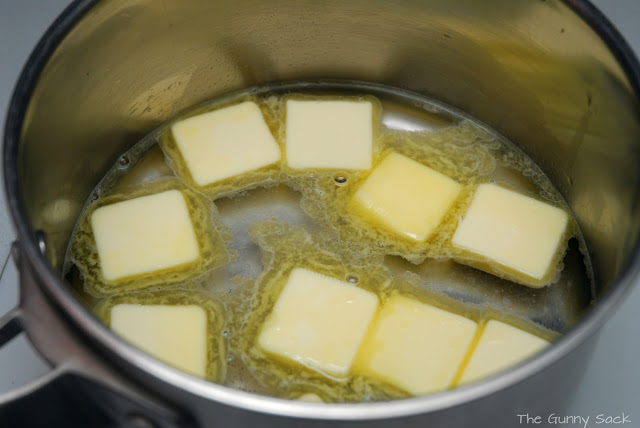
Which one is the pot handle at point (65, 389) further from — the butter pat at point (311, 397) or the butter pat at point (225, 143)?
the butter pat at point (225, 143)

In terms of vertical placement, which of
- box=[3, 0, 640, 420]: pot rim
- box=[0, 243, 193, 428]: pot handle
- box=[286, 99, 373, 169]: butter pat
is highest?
box=[286, 99, 373, 169]: butter pat

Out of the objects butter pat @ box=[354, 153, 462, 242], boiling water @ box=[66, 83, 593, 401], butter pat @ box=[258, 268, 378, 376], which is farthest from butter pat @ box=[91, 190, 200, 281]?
butter pat @ box=[354, 153, 462, 242]

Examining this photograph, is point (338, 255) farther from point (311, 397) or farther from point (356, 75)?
point (356, 75)

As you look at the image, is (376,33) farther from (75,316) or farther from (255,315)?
(75,316)

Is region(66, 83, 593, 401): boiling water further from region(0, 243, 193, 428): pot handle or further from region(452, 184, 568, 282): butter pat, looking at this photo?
region(0, 243, 193, 428): pot handle

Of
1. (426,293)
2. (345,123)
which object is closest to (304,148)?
(345,123)

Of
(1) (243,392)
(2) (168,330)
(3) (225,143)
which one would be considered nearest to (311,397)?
(2) (168,330)
